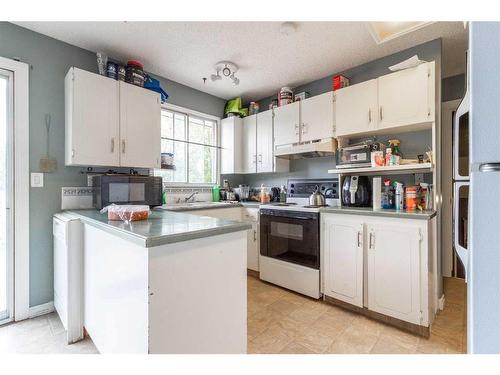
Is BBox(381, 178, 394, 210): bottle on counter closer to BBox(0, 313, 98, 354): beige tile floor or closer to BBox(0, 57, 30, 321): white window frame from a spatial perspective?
BBox(0, 313, 98, 354): beige tile floor

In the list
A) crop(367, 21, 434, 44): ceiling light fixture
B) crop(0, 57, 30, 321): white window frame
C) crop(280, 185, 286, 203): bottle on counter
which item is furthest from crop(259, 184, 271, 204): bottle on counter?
crop(0, 57, 30, 321): white window frame

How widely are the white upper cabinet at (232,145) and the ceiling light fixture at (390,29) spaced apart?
1949mm

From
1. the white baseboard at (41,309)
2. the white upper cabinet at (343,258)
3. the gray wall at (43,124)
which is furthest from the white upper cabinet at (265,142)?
the white baseboard at (41,309)

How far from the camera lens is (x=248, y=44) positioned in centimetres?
221

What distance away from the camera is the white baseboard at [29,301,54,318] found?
1.99m

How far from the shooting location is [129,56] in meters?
A: 2.37

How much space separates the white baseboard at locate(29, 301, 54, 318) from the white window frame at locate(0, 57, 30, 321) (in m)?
0.03

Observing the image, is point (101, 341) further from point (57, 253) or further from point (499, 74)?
point (499, 74)

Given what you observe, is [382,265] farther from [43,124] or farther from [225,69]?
[43,124]

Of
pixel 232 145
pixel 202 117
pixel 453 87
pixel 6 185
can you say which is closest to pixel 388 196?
pixel 453 87

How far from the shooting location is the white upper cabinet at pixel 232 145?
3.42 metres

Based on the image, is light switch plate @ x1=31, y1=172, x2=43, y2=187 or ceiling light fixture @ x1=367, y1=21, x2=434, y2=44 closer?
ceiling light fixture @ x1=367, y1=21, x2=434, y2=44

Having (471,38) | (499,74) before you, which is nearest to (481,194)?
(499,74)

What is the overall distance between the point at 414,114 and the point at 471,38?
148 centimetres
